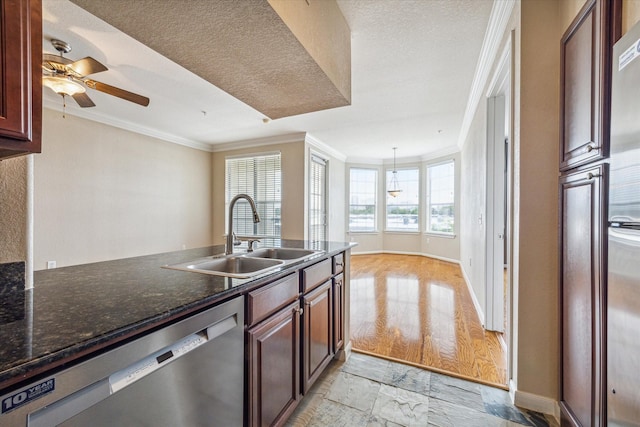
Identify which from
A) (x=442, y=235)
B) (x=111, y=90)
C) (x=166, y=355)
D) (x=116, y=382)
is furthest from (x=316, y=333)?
(x=442, y=235)

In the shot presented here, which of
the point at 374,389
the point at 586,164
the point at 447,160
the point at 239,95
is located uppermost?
the point at 447,160

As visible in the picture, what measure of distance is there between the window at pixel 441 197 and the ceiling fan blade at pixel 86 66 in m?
6.25

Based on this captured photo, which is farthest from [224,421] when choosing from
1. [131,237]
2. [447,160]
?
[447,160]

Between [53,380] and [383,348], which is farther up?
[53,380]

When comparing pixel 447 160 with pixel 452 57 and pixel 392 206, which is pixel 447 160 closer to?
pixel 392 206

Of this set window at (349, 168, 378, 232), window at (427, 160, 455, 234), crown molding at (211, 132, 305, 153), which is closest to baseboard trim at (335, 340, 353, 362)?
crown molding at (211, 132, 305, 153)

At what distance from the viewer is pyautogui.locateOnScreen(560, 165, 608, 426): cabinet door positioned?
1110 millimetres

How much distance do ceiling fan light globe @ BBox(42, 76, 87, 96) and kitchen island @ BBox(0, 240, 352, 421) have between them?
6.03 ft

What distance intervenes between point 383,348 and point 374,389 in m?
0.56

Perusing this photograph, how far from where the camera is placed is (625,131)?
36.4 inches

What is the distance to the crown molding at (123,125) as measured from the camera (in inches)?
142

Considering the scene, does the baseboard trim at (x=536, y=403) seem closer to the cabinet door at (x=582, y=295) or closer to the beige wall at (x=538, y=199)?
the beige wall at (x=538, y=199)

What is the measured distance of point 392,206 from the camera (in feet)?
24.6

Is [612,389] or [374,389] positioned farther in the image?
[374,389]
